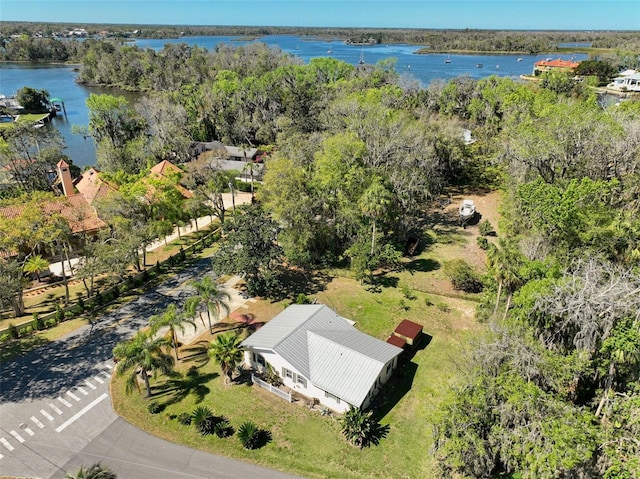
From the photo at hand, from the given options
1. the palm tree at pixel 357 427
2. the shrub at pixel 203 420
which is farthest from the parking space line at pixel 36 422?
the palm tree at pixel 357 427

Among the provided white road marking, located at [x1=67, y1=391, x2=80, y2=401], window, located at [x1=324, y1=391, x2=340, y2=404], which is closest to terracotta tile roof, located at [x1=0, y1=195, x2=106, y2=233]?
white road marking, located at [x1=67, y1=391, x2=80, y2=401]

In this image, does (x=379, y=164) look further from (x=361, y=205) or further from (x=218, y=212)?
(x=218, y=212)

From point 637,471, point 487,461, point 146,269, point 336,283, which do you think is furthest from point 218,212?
point 637,471

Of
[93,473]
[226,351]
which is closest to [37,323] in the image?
[93,473]

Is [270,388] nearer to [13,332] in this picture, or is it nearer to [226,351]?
[226,351]

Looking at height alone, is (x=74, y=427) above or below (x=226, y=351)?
below

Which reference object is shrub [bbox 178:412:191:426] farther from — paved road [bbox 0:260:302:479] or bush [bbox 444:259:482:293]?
bush [bbox 444:259:482:293]
